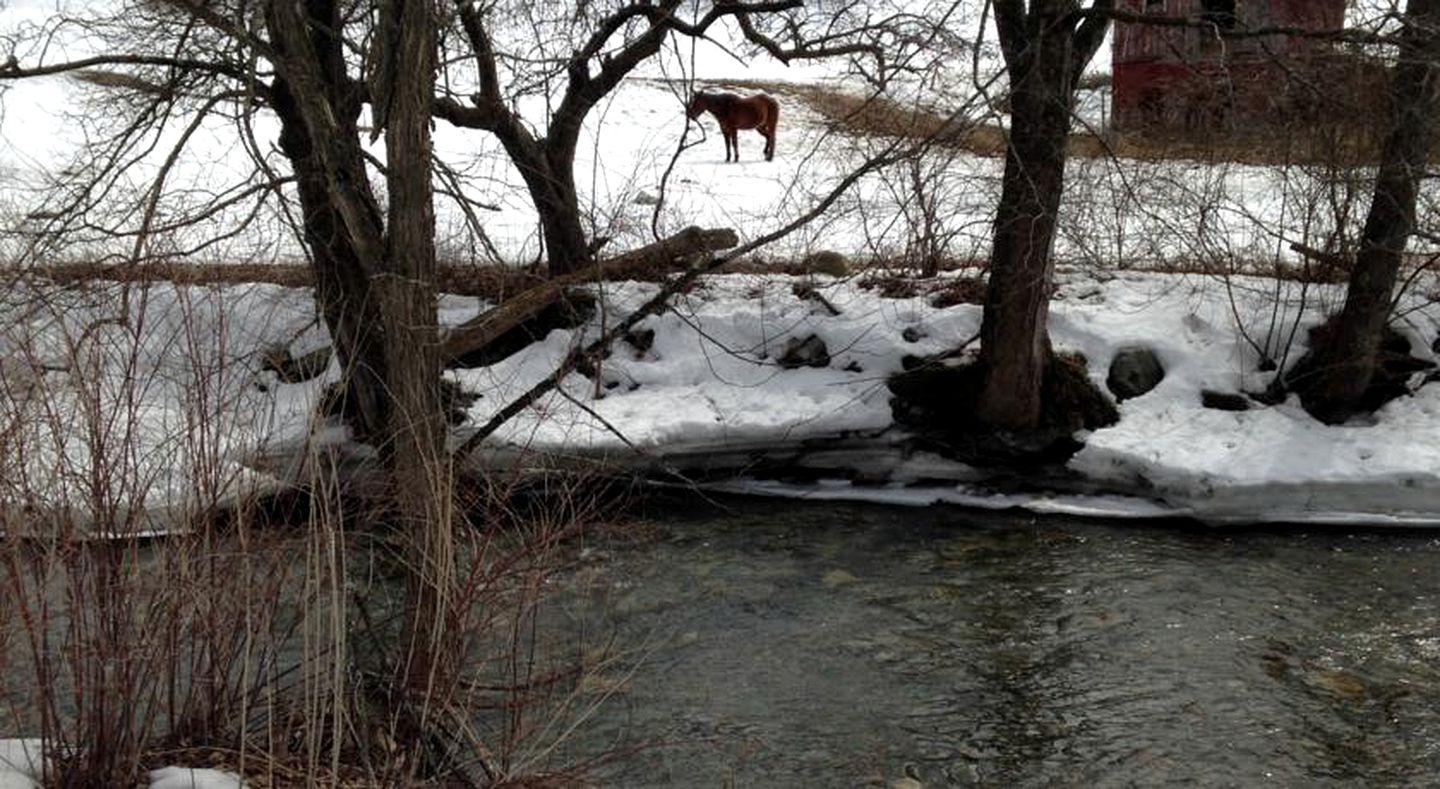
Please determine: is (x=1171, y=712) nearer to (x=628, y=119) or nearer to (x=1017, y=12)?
(x=1017, y=12)

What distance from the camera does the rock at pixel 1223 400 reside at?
10.1 meters

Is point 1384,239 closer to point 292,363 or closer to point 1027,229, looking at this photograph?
point 1027,229

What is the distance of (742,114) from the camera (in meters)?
19.6

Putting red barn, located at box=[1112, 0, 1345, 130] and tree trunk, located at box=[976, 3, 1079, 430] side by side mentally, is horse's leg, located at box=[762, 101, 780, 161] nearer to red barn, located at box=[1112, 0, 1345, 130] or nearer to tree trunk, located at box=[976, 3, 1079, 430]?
red barn, located at box=[1112, 0, 1345, 130]

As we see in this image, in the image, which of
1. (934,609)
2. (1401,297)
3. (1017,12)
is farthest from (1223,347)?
(934,609)

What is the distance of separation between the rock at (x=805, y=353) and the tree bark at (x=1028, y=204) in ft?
4.65

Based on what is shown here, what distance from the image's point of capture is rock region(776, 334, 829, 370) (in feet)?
36.0

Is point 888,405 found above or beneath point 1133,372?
beneath

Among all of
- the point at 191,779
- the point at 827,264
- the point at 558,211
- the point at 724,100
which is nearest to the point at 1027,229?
the point at 827,264

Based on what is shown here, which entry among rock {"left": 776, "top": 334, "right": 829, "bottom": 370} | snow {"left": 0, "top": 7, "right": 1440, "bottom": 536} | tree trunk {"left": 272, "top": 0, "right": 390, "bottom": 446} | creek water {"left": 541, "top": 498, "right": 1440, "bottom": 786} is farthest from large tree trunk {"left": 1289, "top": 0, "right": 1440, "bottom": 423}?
tree trunk {"left": 272, "top": 0, "right": 390, "bottom": 446}

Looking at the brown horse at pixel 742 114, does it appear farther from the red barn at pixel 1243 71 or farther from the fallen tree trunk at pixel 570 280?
the fallen tree trunk at pixel 570 280

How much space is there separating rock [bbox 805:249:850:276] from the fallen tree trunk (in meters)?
1.57

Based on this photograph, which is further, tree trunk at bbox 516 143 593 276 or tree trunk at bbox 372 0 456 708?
tree trunk at bbox 516 143 593 276

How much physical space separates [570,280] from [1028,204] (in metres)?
3.29
